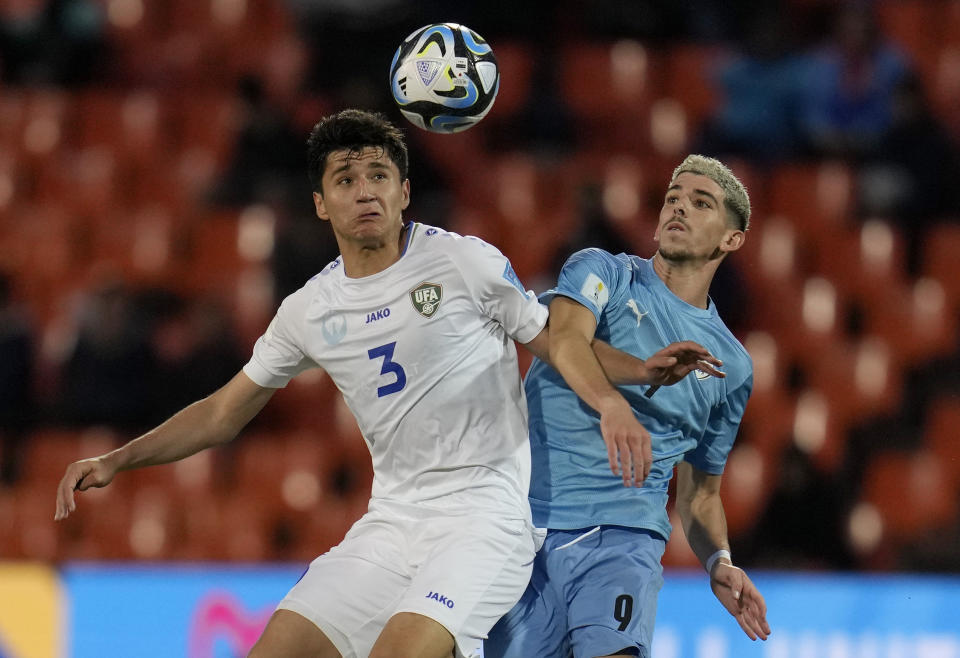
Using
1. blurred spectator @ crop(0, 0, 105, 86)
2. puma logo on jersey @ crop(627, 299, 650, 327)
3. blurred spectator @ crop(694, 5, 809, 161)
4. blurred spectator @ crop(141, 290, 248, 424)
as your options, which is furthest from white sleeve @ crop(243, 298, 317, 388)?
blurred spectator @ crop(0, 0, 105, 86)

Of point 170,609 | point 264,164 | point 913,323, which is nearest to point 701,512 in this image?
point 170,609

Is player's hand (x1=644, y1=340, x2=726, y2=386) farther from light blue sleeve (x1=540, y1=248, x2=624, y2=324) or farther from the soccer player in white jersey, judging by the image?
light blue sleeve (x1=540, y1=248, x2=624, y2=324)

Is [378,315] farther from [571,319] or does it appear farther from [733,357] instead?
[733,357]

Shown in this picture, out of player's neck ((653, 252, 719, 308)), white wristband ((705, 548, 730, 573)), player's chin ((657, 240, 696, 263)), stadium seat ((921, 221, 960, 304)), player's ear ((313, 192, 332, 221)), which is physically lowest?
white wristband ((705, 548, 730, 573))

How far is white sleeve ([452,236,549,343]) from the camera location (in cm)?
371

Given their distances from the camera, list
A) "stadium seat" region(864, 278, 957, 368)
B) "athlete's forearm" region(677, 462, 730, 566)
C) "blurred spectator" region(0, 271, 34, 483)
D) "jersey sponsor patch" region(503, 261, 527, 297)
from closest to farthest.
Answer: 1. "jersey sponsor patch" region(503, 261, 527, 297)
2. "athlete's forearm" region(677, 462, 730, 566)
3. "blurred spectator" region(0, 271, 34, 483)
4. "stadium seat" region(864, 278, 957, 368)

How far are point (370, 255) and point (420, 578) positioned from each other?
3.17 feet

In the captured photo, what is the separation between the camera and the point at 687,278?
408 cm

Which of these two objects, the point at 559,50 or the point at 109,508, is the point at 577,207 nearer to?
the point at 559,50

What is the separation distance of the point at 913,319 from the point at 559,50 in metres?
3.27

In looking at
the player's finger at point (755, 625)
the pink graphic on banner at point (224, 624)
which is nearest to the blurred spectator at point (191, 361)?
the pink graphic on banner at point (224, 624)

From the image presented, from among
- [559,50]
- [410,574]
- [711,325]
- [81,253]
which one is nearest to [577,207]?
[559,50]

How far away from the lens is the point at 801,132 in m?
9.17

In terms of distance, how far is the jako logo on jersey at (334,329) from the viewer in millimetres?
3791
